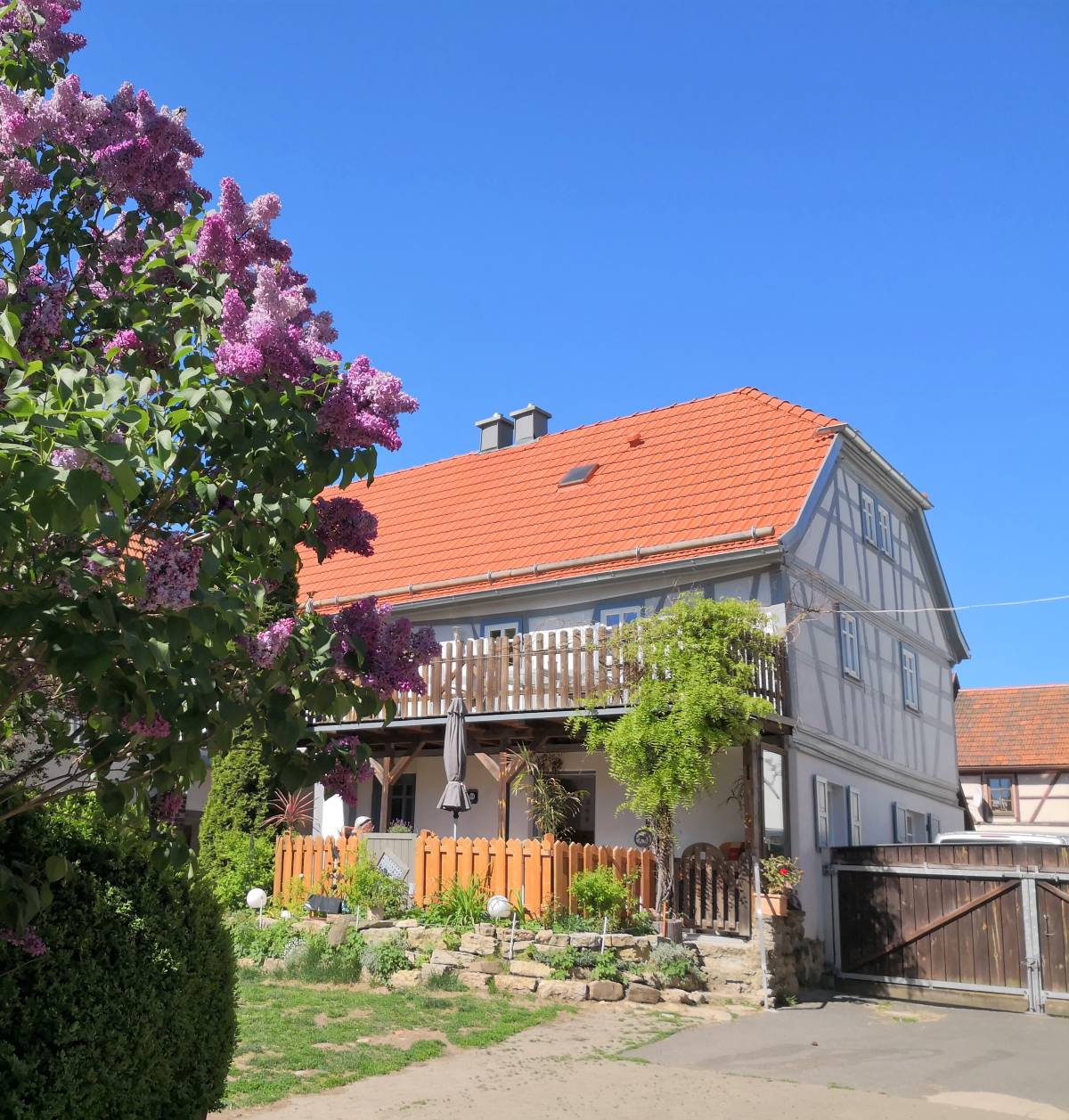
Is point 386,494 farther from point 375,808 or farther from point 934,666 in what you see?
point 934,666

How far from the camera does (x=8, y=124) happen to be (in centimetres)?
433

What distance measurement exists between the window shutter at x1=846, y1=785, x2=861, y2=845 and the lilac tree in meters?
16.4

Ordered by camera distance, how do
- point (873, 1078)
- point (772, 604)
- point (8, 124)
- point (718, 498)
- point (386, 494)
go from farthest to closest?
point (386, 494), point (718, 498), point (772, 604), point (873, 1078), point (8, 124)

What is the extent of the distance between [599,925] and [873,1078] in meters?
4.57

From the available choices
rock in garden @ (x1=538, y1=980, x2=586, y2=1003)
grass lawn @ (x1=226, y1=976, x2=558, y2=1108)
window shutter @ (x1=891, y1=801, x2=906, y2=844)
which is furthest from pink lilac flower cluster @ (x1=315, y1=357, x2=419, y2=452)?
window shutter @ (x1=891, y1=801, x2=906, y2=844)

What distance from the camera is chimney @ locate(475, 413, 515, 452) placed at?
2750cm

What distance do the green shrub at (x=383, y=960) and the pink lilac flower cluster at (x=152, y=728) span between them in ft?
32.8

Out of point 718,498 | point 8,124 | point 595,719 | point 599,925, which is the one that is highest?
point 718,498

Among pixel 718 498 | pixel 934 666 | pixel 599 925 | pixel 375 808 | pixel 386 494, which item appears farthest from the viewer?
pixel 386 494

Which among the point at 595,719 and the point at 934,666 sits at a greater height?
the point at 934,666

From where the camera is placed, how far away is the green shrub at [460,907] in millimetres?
14023

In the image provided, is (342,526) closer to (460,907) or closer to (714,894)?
(460,907)

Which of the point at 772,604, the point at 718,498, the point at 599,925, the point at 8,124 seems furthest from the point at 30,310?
the point at 718,498

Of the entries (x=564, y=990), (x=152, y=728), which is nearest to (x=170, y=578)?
(x=152, y=728)
